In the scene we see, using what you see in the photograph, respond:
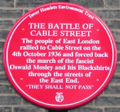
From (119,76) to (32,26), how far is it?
1.07 meters

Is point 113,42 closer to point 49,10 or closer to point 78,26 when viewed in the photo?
point 78,26

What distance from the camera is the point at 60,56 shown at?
3354mm

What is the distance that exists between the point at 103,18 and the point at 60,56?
0.63 metres

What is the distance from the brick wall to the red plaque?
0.10 metres

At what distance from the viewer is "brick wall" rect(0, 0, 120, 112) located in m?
3.40

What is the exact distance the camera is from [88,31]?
3.37m

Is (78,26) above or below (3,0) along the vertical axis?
below

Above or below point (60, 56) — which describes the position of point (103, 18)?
above

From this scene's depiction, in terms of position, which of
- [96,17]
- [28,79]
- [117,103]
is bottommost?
[117,103]

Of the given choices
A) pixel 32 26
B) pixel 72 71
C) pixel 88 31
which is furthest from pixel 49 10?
pixel 72 71

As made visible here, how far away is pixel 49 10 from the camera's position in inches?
134

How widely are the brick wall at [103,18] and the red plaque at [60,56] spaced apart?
0.10 meters

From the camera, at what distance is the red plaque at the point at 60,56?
3.34 meters

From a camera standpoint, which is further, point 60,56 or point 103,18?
point 103,18
